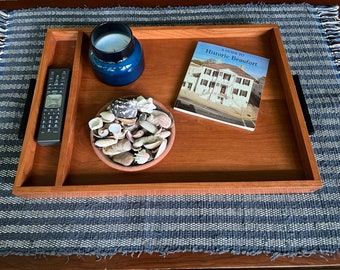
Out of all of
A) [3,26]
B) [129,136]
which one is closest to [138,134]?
[129,136]

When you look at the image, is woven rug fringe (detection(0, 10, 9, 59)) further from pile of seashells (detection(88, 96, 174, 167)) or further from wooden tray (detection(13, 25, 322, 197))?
pile of seashells (detection(88, 96, 174, 167))

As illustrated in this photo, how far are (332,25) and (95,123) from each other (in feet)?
2.14

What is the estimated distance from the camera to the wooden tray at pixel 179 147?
56 centimetres

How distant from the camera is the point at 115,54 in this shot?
593 mm

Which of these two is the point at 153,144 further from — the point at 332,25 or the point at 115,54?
the point at 332,25

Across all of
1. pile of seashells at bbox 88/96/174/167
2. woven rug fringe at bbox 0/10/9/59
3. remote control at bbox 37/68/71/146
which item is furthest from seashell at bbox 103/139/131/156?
woven rug fringe at bbox 0/10/9/59

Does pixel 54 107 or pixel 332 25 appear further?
pixel 332 25

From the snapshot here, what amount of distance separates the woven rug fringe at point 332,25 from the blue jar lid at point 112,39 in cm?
50

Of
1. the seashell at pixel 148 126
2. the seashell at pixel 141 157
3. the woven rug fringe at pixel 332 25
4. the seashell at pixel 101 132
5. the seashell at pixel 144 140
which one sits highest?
the woven rug fringe at pixel 332 25

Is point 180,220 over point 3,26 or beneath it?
beneath

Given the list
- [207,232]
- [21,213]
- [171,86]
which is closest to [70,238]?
[21,213]

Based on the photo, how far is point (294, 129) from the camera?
613 millimetres

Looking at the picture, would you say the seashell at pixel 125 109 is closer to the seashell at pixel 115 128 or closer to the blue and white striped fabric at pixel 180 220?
the seashell at pixel 115 128

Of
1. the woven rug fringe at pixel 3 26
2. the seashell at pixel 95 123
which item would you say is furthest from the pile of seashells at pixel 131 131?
the woven rug fringe at pixel 3 26
